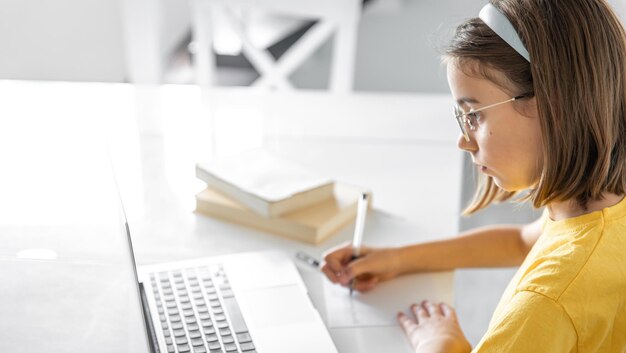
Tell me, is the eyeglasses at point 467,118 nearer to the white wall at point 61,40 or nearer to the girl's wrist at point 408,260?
the girl's wrist at point 408,260

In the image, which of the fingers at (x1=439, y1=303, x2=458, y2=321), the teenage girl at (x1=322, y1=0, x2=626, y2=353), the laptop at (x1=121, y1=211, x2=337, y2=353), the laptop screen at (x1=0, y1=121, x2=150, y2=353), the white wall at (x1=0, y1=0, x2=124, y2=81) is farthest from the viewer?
the white wall at (x1=0, y1=0, x2=124, y2=81)

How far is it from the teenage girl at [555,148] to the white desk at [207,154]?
229 millimetres

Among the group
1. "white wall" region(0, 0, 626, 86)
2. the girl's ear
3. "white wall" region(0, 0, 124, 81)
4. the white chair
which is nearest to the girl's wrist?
the girl's ear

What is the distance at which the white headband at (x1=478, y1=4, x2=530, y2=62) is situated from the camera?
977 mm

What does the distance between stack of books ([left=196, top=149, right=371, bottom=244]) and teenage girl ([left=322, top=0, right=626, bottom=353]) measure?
32cm

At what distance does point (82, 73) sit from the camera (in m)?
3.07

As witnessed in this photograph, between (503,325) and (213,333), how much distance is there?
1.21 ft

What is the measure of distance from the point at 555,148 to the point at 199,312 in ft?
1.67

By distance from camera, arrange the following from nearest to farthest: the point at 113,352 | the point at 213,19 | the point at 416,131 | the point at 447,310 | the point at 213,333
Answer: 1. the point at 113,352
2. the point at 213,333
3. the point at 447,310
4. the point at 416,131
5. the point at 213,19

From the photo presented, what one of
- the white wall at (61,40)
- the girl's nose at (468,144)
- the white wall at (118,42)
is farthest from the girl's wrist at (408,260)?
the white wall at (61,40)

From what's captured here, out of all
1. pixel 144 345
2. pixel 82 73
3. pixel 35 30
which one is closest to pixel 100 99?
pixel 35 30

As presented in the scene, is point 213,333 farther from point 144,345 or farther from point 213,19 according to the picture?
point 213,19

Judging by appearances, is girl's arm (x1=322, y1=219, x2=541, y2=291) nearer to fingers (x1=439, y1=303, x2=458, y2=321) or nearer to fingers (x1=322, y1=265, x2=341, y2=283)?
fingers (x1=322, y1=265, x2=341, y2=283)

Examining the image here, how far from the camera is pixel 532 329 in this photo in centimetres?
92
